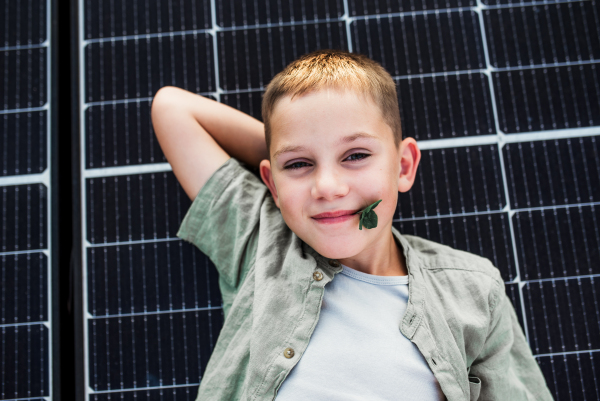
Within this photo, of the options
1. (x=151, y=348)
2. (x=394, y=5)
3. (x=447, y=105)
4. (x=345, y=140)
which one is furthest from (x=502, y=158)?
(x=151, y=348)

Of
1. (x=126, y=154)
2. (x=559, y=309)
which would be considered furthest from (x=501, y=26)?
(x=126, y=154)

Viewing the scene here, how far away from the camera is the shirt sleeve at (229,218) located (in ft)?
5.55

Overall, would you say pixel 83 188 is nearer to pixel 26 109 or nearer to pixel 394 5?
pixel 26 109

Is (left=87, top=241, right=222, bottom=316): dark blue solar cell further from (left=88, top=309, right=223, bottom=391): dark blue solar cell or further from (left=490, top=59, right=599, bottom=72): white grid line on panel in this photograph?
(left=490, top=59, right=599, bottom=72): white grid line on panel

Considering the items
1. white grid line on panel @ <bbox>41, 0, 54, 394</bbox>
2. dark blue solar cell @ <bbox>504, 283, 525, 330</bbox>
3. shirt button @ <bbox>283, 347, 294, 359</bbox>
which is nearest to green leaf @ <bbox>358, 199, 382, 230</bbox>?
shirt button @ <bbox>283, 347, 294, 359</bbox>

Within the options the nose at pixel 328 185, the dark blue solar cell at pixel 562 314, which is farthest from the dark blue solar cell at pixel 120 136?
the dark blue solar cell at pixel 562 314

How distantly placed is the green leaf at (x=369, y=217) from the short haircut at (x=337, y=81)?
0.33 metres

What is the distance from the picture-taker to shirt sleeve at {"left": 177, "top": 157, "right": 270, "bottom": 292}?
169 centimetres

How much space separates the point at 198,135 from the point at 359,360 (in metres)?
1.15

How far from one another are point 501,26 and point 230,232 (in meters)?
1.80

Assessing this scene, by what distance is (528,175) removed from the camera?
81.0 inches

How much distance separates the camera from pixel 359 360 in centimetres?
147

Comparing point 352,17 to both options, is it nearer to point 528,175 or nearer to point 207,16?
point 207,16

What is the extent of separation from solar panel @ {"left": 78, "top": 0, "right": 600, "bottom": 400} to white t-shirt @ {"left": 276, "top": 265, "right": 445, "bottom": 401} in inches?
A: 25.4
